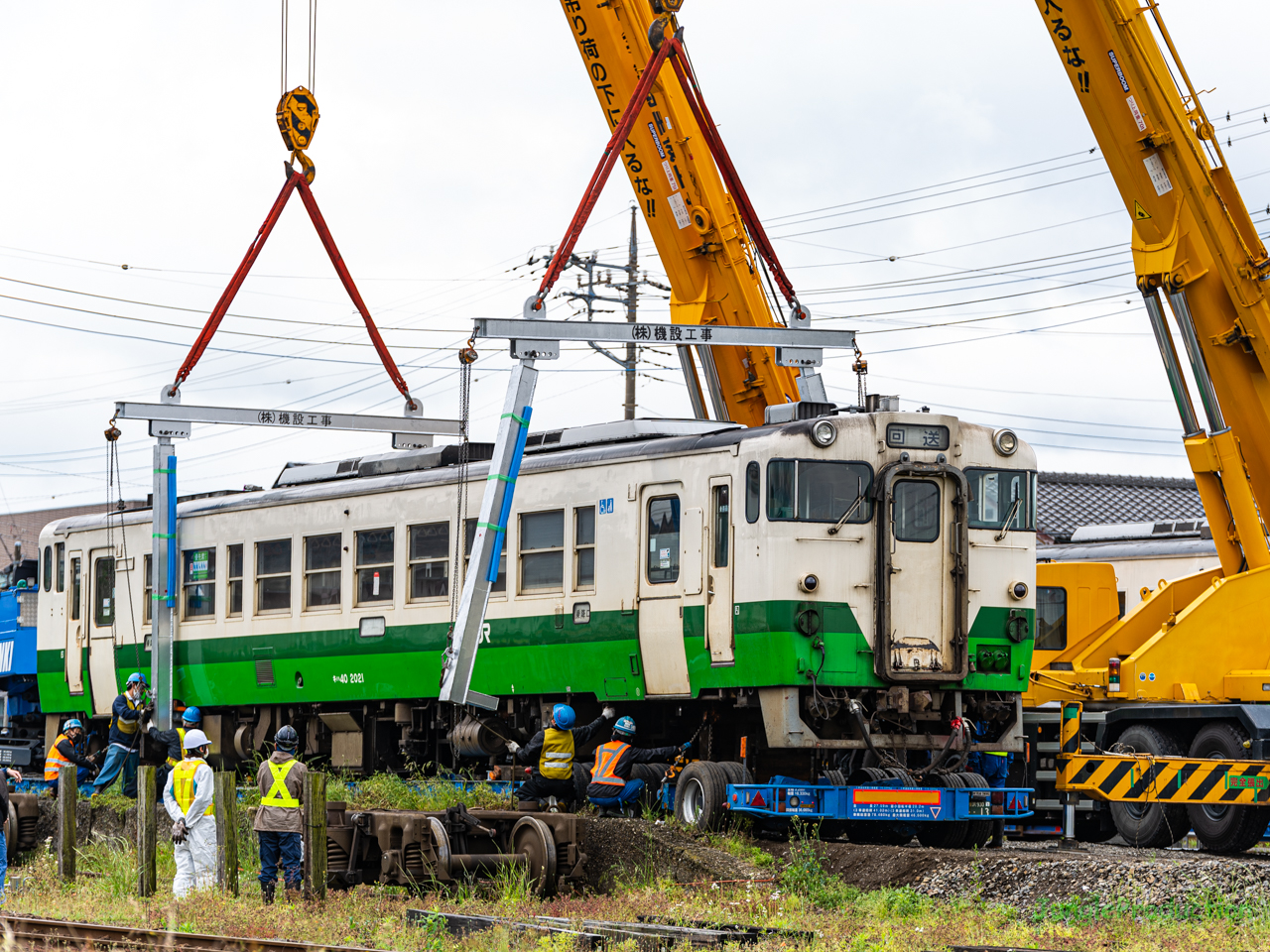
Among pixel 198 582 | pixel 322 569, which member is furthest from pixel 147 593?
pixel 322 569

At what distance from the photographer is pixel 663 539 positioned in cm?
1623

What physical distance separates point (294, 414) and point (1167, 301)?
9574 mm

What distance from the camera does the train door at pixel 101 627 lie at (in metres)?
22.4

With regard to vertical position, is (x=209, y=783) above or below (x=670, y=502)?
below

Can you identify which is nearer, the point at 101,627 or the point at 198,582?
the point at 198,582

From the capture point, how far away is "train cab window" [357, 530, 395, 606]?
61.6ft

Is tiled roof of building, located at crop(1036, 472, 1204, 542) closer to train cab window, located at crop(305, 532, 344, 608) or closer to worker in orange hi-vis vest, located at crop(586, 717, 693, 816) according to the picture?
train cab window, located at crop(305, 532, 344, 608)

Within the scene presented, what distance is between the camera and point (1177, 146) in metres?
16.7

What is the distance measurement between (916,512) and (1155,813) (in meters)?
3.90

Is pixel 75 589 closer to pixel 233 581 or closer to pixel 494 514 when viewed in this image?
pixel 233 581

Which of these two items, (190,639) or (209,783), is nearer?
(209,783)

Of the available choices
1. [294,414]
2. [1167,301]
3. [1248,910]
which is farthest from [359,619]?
[1248,910]

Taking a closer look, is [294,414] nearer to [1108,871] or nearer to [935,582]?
[935,582]

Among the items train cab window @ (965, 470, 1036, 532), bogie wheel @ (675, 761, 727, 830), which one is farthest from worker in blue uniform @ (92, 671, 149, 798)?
train cab window @ (965, 470, 1036, 532)
